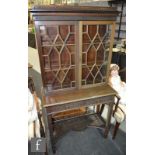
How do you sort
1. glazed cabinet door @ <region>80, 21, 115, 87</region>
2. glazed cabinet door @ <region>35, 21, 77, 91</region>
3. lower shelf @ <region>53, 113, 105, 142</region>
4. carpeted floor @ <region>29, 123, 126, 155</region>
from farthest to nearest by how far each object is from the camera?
lower shelf @ <region>53, 113, 105, 142</region> → carpeted floor @ <region>29, 123, 126, 155</region> → glazed cabinet door @ <region>80, 21, 115, 87</region> → glazed cabinet door @ <region>35, 21, 77, 91</region>

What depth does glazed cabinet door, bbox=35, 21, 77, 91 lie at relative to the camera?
3.61ft

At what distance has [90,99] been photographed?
1346mm

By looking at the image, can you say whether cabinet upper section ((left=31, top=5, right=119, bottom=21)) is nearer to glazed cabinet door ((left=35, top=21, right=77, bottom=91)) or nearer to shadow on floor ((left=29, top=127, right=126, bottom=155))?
glazed cabinet door ((left=35, top=21, right=77, bottom=91))

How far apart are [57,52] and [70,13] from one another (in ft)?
1.08

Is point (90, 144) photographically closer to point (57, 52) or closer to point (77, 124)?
point (77, 124)

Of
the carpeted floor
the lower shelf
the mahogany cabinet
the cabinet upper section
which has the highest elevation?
the cabinet upper section

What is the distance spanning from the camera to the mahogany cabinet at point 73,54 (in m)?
1.08

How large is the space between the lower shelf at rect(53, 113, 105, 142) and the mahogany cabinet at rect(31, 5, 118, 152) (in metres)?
0.35

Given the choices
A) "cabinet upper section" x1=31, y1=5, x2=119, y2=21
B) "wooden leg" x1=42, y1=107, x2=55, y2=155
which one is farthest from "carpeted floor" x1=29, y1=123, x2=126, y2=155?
"cabinet upper section" x1=31, y1=5, x2=119, y2=21

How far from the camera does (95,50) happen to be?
1312 mm
